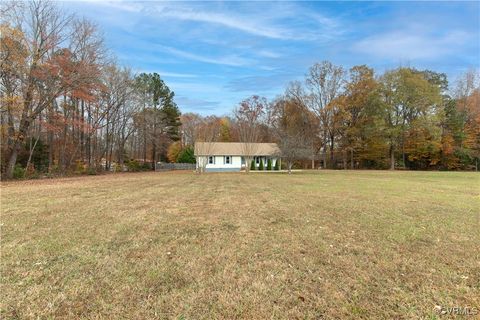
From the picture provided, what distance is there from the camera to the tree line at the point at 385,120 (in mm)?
35094

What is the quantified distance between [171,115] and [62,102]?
1558 centimetres

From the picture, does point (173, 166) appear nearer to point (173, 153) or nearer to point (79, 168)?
point (173, 153)

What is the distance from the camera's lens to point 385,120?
3625 cm

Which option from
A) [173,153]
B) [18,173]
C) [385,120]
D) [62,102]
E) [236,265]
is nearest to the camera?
[236,265]

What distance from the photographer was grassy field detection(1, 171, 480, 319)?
2.63 metres

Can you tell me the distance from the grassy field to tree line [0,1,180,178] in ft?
50.3

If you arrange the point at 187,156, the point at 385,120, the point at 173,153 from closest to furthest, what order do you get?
the point at 385,120 < the point at 187,156 < the point at 173,153

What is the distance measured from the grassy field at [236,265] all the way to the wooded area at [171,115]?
15873 mm

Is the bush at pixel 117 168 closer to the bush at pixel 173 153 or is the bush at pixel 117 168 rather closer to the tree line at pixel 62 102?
the tree line at pixel 62 102

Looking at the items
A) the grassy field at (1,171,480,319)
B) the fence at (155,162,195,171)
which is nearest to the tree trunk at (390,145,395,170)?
the fence at (155,162,195,171)

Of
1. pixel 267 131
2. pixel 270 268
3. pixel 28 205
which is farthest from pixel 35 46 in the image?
pixel 267 131

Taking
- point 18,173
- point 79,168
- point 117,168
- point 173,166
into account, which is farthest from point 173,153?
point 18,173

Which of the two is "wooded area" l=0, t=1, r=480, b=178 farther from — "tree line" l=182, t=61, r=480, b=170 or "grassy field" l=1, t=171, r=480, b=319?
"grassy field" l=1, t=171, r=480, b=319

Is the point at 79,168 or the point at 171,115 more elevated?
the point at 171,115
